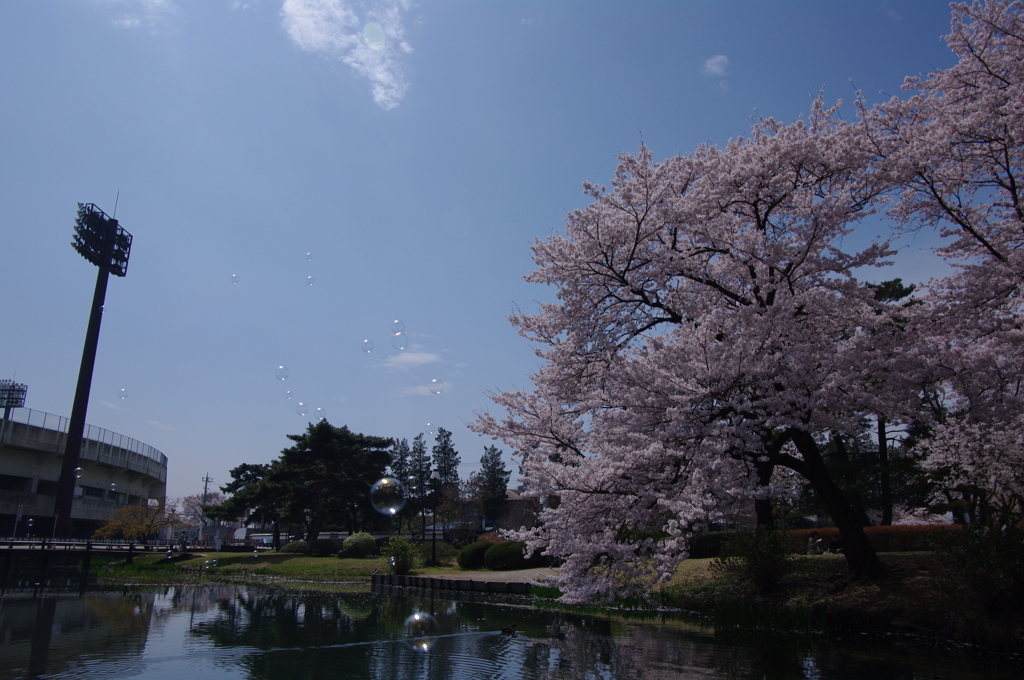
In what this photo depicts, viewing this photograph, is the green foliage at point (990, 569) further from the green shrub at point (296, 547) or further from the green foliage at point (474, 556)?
the green shrub at point (296, 547)

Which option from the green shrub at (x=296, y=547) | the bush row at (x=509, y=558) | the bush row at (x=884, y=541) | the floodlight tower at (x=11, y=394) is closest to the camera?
the bush row at (x=884, y=541)

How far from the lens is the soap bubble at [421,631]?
39.0 feet

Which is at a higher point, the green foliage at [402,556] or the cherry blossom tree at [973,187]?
the cherry blossom tree at [973,187]

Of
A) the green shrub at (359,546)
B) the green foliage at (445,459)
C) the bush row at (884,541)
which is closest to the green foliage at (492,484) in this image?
the green foliage at (445,459)

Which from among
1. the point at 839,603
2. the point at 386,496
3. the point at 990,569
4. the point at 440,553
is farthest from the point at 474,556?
the point at 990,569

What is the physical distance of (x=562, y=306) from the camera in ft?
53.4

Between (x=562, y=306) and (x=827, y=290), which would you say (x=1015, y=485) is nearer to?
(x=827, y=290)

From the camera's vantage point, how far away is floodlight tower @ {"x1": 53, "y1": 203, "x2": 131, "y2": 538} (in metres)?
50.7

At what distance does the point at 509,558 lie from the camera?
28.6 meters

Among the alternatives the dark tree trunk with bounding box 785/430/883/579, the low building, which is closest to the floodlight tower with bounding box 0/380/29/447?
the low building

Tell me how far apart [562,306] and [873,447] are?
3040 centimetres

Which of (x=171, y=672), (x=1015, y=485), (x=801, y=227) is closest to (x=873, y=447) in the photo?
(x=1015, y=485)

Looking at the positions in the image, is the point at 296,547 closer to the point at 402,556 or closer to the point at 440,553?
the point at 440,553

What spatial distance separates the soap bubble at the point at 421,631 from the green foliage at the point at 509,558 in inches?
466
